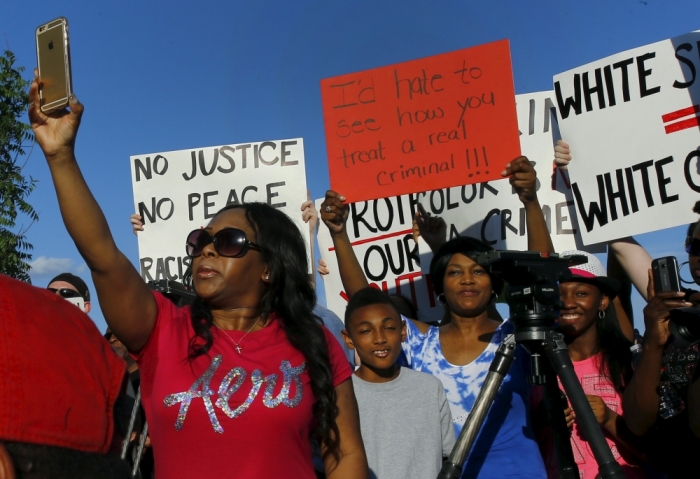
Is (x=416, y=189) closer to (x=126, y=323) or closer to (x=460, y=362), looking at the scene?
(x=460, y=362)

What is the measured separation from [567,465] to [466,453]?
1.38 ft

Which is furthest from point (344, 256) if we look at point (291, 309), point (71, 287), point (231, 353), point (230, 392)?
point (71, 287)

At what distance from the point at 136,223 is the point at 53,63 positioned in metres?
4.63

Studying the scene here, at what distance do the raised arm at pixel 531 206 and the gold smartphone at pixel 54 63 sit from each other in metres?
2.77

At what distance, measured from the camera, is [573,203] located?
542 cm

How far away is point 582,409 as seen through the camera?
313 cm

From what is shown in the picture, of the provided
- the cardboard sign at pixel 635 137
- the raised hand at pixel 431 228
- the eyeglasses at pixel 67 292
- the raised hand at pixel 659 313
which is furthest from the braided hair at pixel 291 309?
the eyeglasses at pixel 67 292

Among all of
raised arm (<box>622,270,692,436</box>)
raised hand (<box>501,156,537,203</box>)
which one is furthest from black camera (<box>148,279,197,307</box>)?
raised arm (<box>622,270,692,436</box>)

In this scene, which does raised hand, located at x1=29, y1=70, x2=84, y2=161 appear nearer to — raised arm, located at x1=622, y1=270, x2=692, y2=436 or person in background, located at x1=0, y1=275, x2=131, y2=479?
person in background, located at x1=0, y1=275, x2=131, y2=479

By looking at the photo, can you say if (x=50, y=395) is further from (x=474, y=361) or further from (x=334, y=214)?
(x=334, y=214)

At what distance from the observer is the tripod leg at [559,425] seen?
3318 mm

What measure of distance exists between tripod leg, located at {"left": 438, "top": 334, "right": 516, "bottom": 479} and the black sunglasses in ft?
3.93

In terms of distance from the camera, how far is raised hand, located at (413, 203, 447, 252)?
530 centimetres

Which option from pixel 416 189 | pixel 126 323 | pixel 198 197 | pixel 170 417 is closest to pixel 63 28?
pixel 126 323
